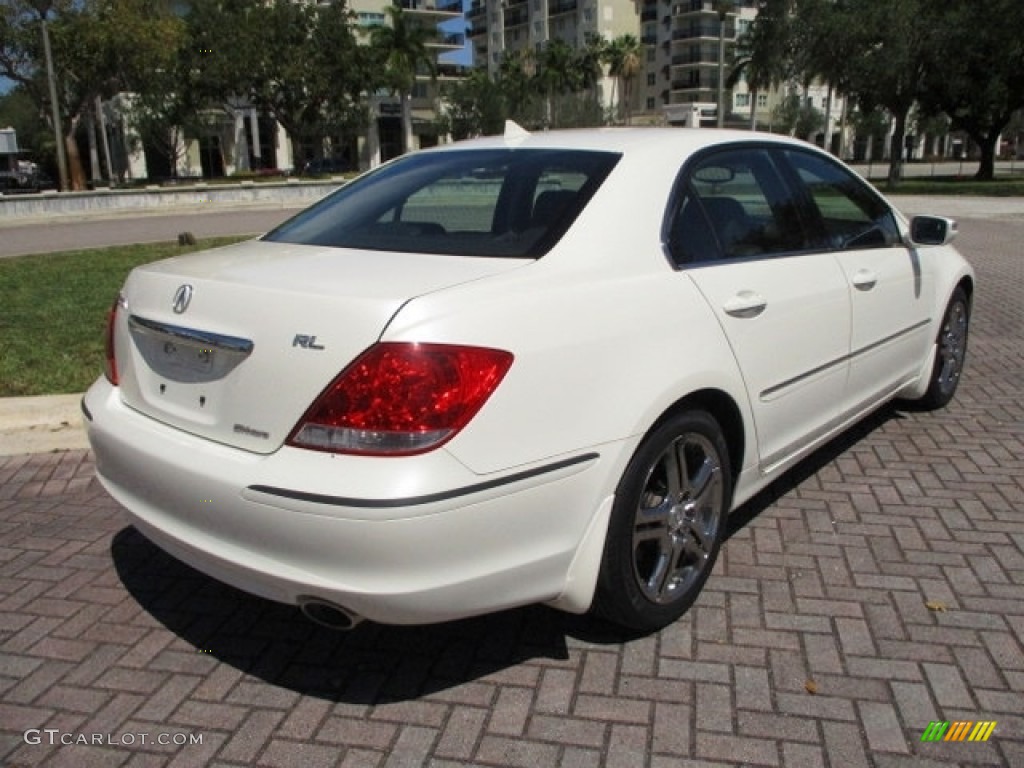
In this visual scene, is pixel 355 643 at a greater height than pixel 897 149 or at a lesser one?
lesser

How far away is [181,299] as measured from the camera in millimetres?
2688

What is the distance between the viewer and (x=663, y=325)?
2.76 meters

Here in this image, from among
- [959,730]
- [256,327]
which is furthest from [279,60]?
[959,730]

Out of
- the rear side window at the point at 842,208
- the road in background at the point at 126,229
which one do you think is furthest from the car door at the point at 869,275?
the road in background at the point at 126,229

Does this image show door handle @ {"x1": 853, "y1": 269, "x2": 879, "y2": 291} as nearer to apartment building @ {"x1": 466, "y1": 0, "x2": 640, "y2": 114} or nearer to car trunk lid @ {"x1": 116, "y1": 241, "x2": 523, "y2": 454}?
car trunk lid @ {"x1": 116, "y1": 241, "x2": 523, "y2": 454}

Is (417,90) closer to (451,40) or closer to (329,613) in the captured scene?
(451,40)

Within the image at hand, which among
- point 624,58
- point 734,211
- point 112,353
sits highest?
point 624,58

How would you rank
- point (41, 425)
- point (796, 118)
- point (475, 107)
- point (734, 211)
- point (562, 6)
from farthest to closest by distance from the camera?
point (562, 6) → point (796, 118) → point (475, 107) → point (41, 425) → point (734, 211)

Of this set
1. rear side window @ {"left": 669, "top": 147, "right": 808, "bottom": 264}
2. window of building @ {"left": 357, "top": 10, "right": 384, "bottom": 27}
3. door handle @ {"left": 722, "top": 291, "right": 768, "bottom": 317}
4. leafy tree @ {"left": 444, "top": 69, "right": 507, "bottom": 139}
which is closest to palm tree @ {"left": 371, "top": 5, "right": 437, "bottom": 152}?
leafy tree @ {"left": 444, "top": 69, "right": 507, "bottom": 139}

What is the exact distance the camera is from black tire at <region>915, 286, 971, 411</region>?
204 inches

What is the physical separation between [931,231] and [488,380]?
3155 millimetres

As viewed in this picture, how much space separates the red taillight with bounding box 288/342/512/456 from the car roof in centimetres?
129

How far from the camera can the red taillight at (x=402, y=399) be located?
88.4 inches

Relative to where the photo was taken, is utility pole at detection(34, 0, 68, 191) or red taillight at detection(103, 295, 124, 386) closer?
red taillight at detection(103, 295, 124, 386)
